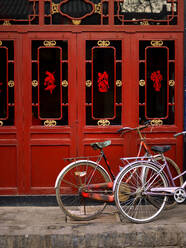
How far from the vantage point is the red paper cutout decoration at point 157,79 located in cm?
646

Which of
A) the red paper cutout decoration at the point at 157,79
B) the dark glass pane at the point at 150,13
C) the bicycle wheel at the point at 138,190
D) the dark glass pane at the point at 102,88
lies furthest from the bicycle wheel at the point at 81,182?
the dark glass pane at the point at 150,13

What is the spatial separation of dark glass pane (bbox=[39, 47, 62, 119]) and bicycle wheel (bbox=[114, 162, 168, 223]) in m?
1.67

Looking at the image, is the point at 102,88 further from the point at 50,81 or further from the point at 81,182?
the point at 81,182

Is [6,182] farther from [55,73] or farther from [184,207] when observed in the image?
[184,207]

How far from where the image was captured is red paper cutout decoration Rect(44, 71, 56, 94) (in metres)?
6.43

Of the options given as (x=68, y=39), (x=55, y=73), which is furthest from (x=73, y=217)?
(x=68, y=39)

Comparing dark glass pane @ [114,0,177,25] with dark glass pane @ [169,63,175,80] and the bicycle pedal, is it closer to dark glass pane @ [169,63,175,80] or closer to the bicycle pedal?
dark glass pane @ [169,63,175,80]

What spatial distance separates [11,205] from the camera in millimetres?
6316

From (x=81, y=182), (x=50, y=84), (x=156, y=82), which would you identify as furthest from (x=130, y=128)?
(x=50, y=84)

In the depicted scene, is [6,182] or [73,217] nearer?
[73,217]

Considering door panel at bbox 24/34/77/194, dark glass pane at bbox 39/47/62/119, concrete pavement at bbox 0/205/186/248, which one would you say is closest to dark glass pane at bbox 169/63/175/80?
door panel at bbox 24/34/77/194

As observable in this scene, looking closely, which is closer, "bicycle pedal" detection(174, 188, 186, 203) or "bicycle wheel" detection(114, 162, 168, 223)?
"bicycle wheel" detection(114, 162, 168, 223)

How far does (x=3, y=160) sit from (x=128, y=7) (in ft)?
10.5

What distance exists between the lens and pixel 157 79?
6.47m
